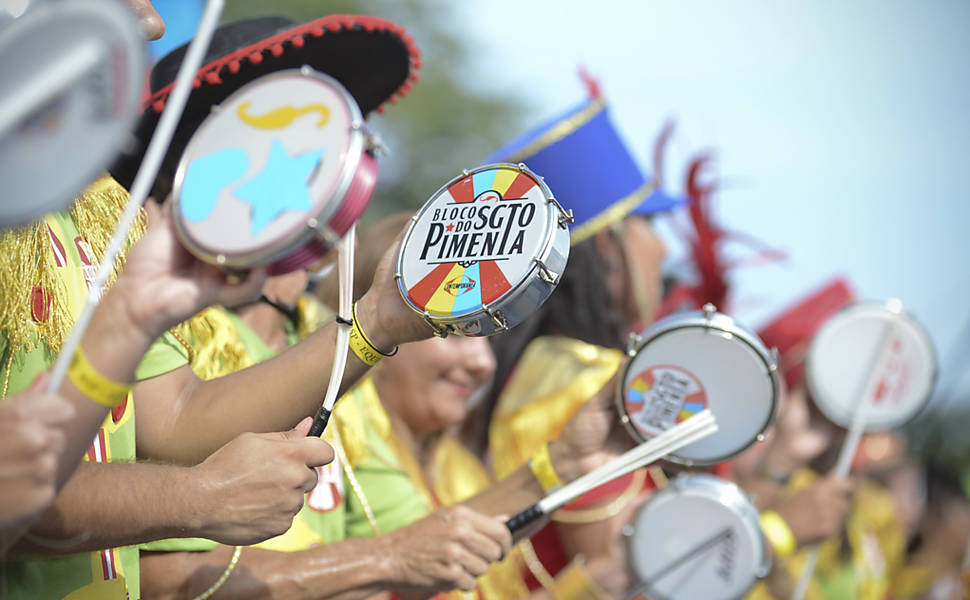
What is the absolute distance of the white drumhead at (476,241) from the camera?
1.47 meters

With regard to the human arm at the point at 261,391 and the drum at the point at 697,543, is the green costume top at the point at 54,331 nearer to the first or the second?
the human arm at the point at 261,391

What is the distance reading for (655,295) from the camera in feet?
13.5

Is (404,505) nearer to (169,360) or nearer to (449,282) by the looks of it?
(169,360)

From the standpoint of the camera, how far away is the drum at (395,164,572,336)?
146 centimetres

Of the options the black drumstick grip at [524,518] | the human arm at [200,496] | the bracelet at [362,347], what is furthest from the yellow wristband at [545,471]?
the human arm at [200,496]

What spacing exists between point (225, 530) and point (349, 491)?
1153 mm

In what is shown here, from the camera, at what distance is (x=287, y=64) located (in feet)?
6.26

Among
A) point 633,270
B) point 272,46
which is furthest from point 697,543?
point 272,46

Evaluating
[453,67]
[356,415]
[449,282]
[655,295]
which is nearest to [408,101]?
[453,67]

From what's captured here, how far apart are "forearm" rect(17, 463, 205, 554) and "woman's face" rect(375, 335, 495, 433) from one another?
1.68 metres

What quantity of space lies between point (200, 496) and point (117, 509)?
115 millimetres

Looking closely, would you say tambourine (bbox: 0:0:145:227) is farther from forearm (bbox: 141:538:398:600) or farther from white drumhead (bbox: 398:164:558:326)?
forearm (bbox: 141:538:398:600)

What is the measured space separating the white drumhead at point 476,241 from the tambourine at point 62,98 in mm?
570

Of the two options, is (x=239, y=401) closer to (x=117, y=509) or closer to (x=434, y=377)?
(x=117, y=509)
